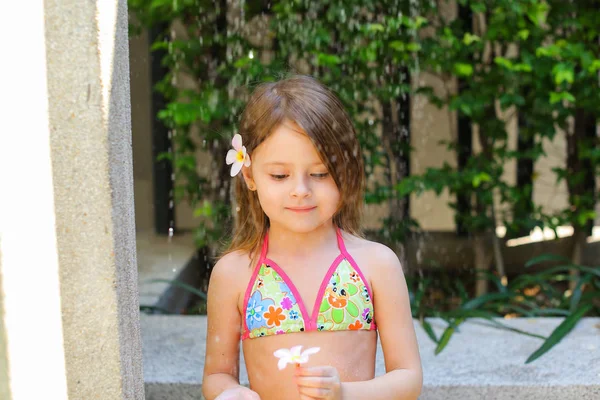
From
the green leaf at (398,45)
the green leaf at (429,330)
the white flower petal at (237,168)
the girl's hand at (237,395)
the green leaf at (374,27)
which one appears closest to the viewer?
the girl's hand at (237,395)

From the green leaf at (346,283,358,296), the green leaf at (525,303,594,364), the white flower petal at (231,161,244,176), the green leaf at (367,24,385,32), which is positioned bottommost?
the green leaf at (525,303,594,364)

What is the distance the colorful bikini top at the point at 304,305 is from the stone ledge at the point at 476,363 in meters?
0.85

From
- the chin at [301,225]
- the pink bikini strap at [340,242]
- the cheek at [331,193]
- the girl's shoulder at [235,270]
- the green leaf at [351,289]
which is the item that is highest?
the cheek at [331,193]

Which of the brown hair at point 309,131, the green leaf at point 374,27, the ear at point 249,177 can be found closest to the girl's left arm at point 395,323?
the brown hair at point 309,131

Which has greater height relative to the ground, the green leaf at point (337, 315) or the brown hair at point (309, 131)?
the brown hair at point (309, 131)

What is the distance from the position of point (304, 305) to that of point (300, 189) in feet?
1.21

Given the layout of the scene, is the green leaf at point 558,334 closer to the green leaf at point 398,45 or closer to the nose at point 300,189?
the nose at point 300,189

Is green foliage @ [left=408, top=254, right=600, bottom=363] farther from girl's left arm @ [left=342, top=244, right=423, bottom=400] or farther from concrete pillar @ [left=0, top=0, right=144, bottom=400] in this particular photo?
concrete pillar @ [left=0, top=0, right=144, bottom=400]

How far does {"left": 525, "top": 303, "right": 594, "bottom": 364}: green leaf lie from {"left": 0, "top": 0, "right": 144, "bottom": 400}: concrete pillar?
6.15 ft

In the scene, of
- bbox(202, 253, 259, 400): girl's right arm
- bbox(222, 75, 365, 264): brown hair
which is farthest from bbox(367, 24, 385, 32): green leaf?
bbox(202, 253, 259, 400): girl's right arm

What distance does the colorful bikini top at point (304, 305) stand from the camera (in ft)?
7.14

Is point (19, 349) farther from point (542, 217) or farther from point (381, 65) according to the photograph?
point (542, 217)

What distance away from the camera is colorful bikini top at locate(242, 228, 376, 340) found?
218 cm

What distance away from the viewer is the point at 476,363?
10.3 feet
